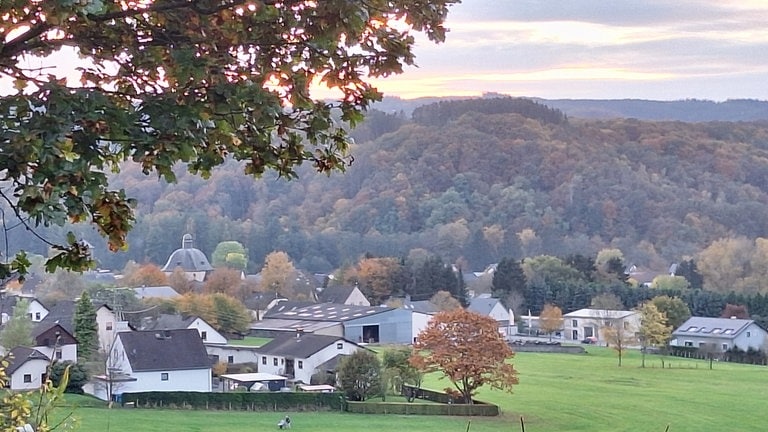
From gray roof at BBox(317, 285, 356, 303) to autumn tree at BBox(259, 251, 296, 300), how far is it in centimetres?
225

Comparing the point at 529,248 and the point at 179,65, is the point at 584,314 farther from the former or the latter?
the point at 179,65

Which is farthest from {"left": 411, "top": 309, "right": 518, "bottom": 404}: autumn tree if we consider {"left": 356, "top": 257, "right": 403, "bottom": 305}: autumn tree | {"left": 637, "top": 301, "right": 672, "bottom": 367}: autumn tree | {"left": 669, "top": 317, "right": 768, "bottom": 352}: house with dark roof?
{"left": 356, "top": 257, "right": 403, "bottom": 305}: autumn tree

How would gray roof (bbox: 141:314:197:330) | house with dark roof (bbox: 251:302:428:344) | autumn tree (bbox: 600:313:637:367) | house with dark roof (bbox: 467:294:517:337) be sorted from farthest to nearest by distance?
house with dark roof (bbox: 467:294:517:337), house with dark roof (bbox: 251:302:428:344), autumn tree (bbox: 600:313:637:367), gray roof (bbox: 141:314:197:330)

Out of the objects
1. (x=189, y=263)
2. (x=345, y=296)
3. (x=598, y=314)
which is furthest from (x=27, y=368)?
(x=189, y=263)

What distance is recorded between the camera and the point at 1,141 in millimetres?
2695

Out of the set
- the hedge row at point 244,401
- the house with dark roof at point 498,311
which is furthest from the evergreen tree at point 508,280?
the hedge row at point 244,401

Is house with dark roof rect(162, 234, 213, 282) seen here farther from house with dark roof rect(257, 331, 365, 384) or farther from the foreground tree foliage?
the foreground tree foliage

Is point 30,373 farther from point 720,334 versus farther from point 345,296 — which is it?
point 345,296

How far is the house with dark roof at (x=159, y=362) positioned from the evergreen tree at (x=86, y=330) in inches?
30.2

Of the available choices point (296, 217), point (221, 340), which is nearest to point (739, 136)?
point (296, 217)

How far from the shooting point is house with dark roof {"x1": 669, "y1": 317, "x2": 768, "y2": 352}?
48500 millimetres

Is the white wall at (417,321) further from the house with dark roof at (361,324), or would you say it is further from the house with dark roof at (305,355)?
the house with dark roof at (305,355)

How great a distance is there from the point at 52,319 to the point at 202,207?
56.0 m

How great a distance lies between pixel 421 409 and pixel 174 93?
88.8 ft
